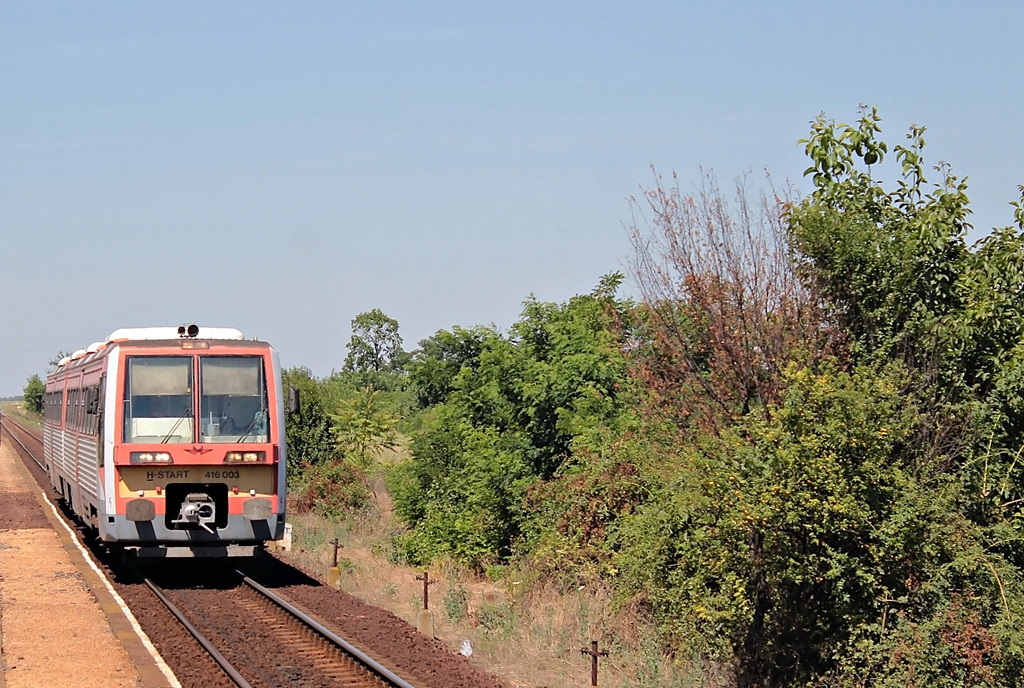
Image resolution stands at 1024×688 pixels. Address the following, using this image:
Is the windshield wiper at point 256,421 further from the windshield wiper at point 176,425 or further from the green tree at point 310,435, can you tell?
the green tree at point 310,435

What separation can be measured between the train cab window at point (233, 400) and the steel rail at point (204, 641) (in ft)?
7.56

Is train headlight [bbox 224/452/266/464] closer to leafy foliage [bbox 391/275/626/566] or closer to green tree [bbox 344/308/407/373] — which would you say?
leafy foliage [bbox 391/275/626/566]

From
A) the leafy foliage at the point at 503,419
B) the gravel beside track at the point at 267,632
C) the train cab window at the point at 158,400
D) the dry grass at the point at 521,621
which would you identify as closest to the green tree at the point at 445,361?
the leafy foliage at the point at 503,419

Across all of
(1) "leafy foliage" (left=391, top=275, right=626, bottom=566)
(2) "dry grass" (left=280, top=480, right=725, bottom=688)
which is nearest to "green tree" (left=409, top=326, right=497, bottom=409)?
(1) "leafy foliage" (left=391, top=275, right=626, bottom=566)

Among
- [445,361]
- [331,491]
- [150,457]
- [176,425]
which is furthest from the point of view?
[331,491]

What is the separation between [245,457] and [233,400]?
849mm

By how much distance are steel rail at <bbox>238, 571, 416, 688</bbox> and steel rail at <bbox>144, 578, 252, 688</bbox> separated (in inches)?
49.2

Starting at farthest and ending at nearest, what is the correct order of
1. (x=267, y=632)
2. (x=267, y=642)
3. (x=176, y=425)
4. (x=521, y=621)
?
(x=176, y=425), (x=521, y=621), (x=267, y=632), (x=267, y=642)

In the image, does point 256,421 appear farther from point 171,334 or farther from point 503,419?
point 503,419

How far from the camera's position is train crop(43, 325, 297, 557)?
53.9 ft

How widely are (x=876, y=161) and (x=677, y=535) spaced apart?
5323 millimetres

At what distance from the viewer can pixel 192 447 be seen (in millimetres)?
16562

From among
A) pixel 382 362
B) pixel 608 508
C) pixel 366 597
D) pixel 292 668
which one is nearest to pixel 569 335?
pixel 608 508

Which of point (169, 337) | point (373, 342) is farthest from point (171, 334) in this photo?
point (373, 342)
